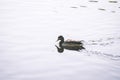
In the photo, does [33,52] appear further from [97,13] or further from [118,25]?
[97,13]

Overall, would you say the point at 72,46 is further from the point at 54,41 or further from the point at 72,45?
the point at 54,41

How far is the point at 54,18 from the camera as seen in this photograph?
1265cm

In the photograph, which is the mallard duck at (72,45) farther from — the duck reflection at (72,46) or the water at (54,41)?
the water at (54,41)

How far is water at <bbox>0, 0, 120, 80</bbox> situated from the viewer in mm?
6566

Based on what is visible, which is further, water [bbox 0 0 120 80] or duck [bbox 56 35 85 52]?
duck [bbox 56 35 85 52]

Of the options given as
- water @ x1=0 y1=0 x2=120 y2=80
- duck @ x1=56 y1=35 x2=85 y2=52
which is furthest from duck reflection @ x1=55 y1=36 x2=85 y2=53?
water @ x1=0 y1=0 x2=120 y2=80

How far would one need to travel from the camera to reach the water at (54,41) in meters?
6.57

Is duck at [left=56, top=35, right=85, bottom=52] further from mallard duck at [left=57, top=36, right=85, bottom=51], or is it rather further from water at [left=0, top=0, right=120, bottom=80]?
water at [left=0, top=0, right=120, bottom=80]

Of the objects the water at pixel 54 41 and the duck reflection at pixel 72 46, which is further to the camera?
the duck reflection at pixel 72 46

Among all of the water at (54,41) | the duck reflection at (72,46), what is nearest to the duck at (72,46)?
the duck reflection at (72,46)

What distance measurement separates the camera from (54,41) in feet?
30.1

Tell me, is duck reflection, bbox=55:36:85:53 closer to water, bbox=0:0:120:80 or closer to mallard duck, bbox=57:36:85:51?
mallard duck, bbox=57:36:85:51

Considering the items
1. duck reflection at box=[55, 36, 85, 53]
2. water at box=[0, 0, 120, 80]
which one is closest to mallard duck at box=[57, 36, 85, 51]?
duck reflection at box=[55, 36, 85, 53]

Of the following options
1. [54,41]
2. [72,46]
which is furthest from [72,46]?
[54,41]
